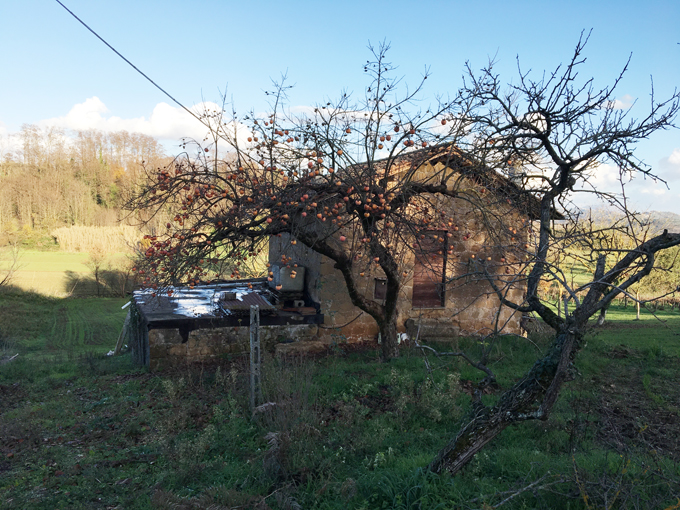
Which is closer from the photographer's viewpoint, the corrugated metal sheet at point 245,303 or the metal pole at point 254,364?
the metal pole at point 254,364

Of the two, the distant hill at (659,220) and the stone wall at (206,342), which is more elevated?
the distant hill at (659,220)

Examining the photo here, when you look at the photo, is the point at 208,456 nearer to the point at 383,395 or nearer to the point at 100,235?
the point at 383,395

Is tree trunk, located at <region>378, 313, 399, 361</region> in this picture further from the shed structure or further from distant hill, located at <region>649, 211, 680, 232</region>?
distant hill, located at <region>649, 211, 680, 232</region>

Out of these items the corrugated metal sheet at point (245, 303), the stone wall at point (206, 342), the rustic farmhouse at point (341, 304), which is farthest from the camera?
the corrugated metal sheet at point (245, 303)

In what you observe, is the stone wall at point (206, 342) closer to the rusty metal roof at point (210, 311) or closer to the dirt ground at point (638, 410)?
the rusty metal roof at point (210, 311)

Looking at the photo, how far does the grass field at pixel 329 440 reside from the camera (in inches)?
151

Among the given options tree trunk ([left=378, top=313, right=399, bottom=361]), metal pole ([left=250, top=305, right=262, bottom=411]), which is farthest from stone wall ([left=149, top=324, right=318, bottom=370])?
metal pole ([left=250, top=305, right=262, bottom=411])

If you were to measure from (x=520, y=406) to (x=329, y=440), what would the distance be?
2.54 metres

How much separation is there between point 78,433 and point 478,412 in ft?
18.0

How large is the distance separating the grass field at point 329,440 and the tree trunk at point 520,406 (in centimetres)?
26

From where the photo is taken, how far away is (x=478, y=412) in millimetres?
3742

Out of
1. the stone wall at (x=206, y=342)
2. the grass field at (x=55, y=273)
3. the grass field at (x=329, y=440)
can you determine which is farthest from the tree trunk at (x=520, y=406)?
the grass field at (x=55, y=273)

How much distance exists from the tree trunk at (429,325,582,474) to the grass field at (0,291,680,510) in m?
0.26

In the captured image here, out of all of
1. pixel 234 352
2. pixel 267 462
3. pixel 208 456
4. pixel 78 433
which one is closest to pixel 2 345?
pixel 234 352
